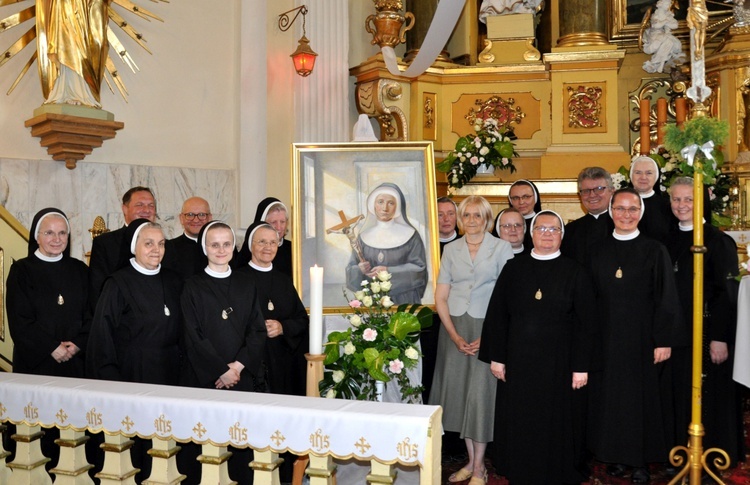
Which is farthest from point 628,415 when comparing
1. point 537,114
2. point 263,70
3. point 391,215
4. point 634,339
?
point 263,70

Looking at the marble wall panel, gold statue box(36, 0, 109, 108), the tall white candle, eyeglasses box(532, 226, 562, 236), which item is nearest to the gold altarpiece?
the marble wall panel

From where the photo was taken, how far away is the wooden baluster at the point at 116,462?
2.61 metres

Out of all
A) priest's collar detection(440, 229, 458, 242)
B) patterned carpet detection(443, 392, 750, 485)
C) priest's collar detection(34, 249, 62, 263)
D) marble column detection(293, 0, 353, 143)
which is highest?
marble column detection(293, 0, 353, 143)

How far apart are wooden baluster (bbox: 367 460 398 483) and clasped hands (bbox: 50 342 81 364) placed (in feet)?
9.54

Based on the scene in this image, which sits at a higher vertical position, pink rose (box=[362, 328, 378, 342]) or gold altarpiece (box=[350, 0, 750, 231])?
gold altarpiece (box=[350, 0, 750, 231])

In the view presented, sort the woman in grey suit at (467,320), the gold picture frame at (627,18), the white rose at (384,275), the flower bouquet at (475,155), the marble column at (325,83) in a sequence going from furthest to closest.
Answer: the gold picture frame at (627,18), the marble column at (325,83), the flower bouquet at (475,155), the woman in grey suit at (467,320), the white rose at (384,275)

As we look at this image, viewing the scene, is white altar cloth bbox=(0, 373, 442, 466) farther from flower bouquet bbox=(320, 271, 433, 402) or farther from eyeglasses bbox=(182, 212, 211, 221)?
eyeglasses bbox=(182, 212, 211, 221)

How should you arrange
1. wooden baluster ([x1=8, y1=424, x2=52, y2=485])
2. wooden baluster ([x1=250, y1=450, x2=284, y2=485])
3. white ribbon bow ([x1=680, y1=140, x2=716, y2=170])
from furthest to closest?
white ribbon bow ([x1=680, y1=140, x2=716, y2=170]) < wooden baluster ([x1=8, y1=424, x2=52, y2=485]) < wooden baluster ([x1=250, y1=450, x2=284, y2=485])

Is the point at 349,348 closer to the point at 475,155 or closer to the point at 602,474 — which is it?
the point at 602,474

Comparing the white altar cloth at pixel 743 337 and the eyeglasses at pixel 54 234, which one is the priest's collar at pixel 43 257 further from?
the white altar cloth at pixel 743 337

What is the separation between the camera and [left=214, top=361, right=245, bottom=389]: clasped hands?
161 inches

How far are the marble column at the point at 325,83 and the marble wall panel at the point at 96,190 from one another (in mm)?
969

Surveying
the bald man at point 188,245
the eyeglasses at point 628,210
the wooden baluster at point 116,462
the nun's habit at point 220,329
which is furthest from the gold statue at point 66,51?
the wooden baluster at point 116,462

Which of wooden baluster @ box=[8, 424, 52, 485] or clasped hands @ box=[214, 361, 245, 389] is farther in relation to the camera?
clasped hands @ box=[214, 361, 245, 389]
